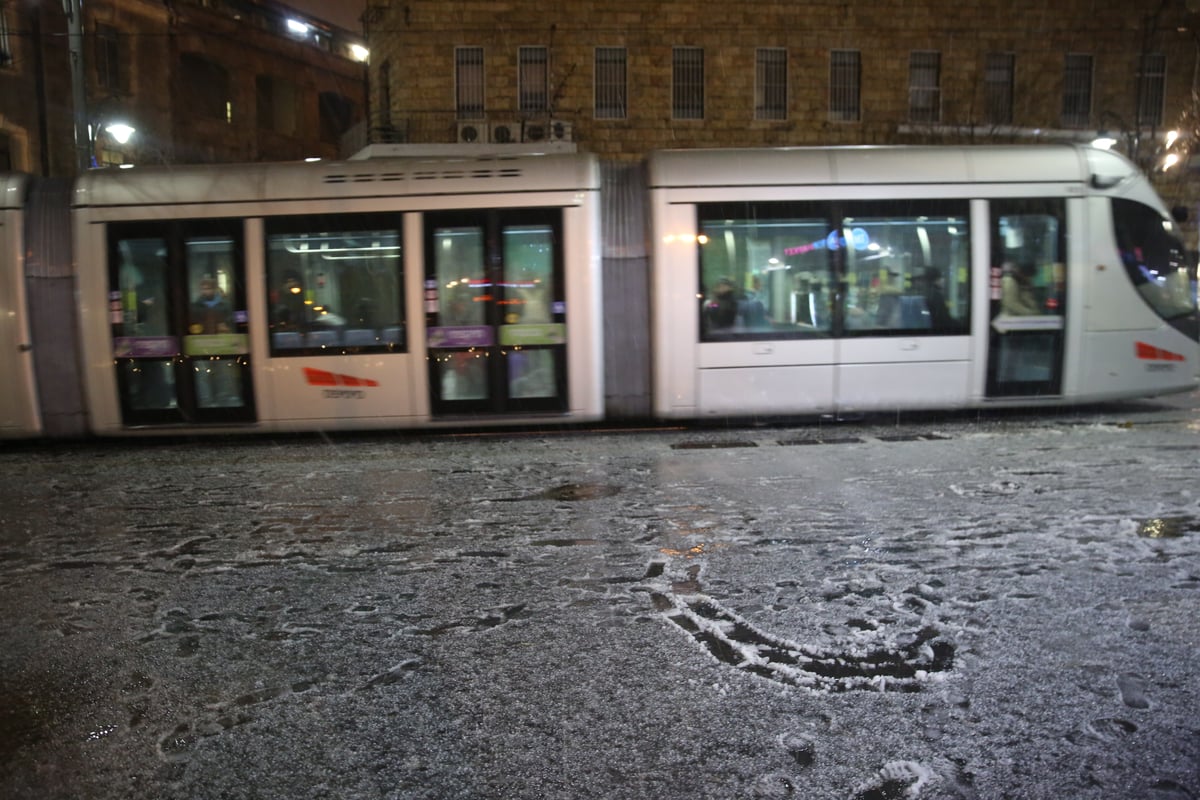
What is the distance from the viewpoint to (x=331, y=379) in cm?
1062

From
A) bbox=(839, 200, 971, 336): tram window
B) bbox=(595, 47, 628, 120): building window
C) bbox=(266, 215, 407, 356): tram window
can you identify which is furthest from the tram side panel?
bbox=(595, 47, 628, 120): building window

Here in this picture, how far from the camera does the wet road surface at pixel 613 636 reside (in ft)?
10.4

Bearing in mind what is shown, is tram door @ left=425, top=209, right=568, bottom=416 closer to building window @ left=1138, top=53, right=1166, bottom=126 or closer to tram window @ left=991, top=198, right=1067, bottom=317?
tram window @ left=991, top=198, right=1067, bottom=317

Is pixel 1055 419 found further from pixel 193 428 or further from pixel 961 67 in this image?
pixel 961 67

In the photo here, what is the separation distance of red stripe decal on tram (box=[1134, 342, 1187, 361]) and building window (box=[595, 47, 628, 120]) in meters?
16.6

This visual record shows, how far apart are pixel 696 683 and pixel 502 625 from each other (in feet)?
3.87

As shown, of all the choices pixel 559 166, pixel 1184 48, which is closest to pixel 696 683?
pixel 559 166

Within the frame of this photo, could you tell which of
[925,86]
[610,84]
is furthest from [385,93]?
[925,86]

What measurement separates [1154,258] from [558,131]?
52.3 feet

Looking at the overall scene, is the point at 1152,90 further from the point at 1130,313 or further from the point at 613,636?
the point at 613,636

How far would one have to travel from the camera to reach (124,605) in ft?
16.5

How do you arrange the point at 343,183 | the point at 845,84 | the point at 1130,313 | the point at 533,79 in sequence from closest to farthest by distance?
the point at 343,183 → the point at 1130,313 → the point at 533,79 → the point at 845,84

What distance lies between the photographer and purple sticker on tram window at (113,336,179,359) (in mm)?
10688

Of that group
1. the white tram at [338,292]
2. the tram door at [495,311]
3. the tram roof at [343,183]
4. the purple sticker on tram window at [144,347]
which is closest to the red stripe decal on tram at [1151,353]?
the white tram at [338,292]
